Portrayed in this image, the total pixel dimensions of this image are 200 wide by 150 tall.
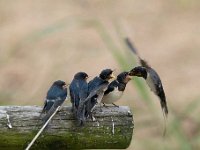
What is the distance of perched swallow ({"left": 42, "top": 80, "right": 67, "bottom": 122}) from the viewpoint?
77.7 inches

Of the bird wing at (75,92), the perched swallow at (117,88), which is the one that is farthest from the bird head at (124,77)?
the bird wing at (75,92)

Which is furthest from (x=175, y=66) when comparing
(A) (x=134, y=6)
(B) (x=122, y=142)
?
(B) (x=122, y=142)

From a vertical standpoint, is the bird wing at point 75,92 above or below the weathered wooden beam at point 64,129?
above

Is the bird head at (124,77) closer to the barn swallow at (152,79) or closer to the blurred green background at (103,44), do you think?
the barn swallow at (152,79)

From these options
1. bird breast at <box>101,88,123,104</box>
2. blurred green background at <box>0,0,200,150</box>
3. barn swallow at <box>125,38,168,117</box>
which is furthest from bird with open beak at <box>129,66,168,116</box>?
blurred green background at <box>0,0,200,150</box>

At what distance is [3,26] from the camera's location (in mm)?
6922

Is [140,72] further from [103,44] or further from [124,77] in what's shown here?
[103,44]

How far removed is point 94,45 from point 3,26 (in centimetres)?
78

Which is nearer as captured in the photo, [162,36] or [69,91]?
[69,91]

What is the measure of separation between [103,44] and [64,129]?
451cm

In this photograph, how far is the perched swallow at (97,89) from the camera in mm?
1987

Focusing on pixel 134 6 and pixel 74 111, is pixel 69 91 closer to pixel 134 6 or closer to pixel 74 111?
pixel 74 111

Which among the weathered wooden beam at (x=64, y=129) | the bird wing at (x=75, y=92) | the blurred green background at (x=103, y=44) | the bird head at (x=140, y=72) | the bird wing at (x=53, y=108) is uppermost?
the blurred green background at (x=103, y=44)

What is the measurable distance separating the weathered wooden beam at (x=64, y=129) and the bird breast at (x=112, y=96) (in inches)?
2.1
